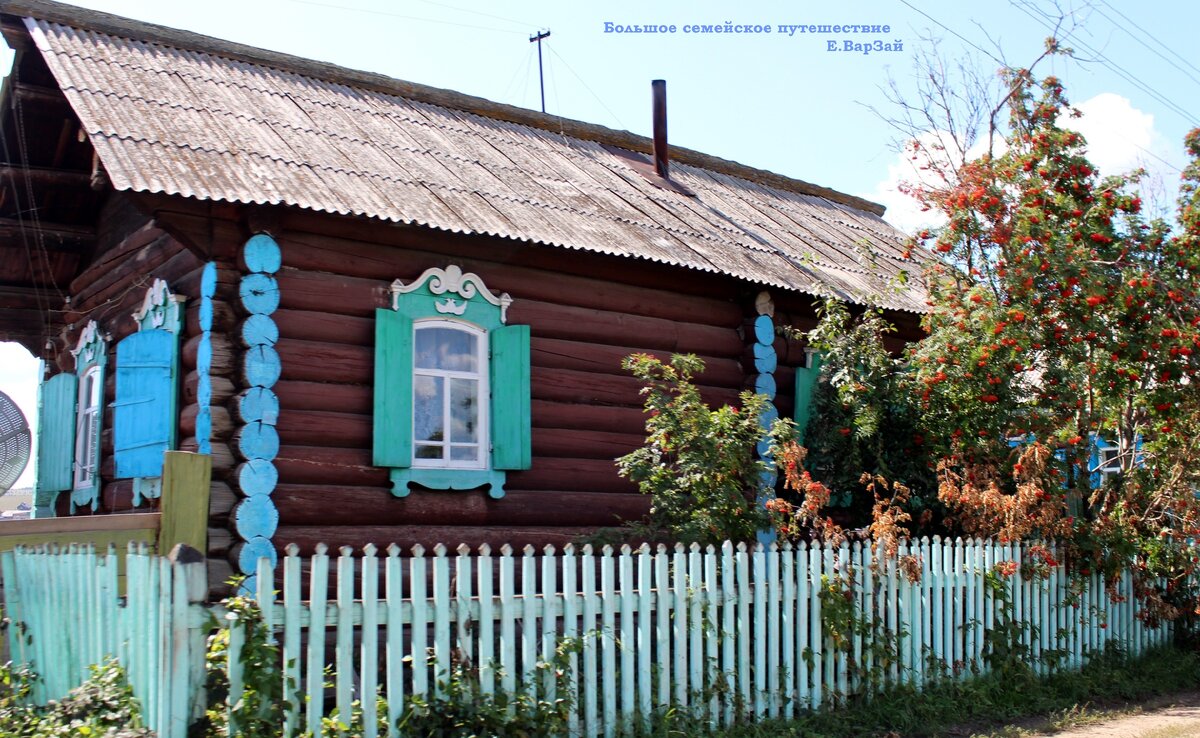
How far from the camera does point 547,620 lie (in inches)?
250

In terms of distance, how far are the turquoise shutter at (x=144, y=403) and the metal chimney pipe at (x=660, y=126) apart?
7269mm

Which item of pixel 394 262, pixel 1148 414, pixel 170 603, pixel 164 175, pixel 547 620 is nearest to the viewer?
pixel 170 603

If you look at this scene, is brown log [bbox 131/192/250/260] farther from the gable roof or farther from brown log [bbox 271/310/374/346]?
brown log [bbox 271/310/374/346]

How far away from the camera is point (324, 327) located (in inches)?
356

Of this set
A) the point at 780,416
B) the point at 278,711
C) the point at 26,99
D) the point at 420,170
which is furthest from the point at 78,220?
the point at 278,711

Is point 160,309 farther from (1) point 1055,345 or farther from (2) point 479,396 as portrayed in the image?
(1) point 1055,345

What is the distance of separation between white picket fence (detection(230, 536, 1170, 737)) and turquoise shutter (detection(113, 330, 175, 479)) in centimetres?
163

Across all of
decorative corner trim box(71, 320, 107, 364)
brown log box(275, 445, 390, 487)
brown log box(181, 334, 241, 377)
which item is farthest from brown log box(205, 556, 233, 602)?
decorative corner trim box(71, 320, 107, 364)

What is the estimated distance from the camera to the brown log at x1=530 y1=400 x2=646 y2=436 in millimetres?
10203

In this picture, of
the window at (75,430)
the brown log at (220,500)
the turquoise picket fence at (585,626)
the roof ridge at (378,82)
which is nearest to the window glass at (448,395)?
the turquoise picket fence at (585,626)

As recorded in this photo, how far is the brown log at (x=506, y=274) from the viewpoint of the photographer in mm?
9148

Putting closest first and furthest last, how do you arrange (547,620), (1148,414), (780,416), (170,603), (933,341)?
(170,603) → (547,620) → (933,341) → (1148,414) → (780,416)

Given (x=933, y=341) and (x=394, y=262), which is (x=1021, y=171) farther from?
(x=394, y=262)

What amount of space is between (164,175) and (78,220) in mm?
4734
